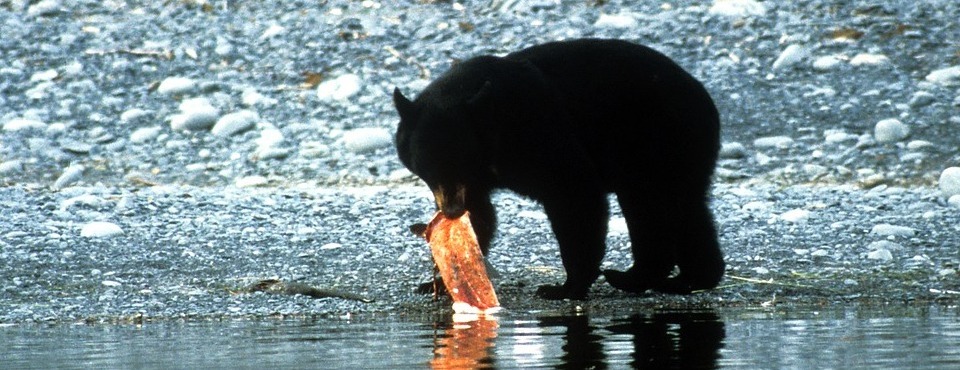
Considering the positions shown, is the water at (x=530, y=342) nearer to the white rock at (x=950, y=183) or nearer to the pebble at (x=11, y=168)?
the white rock at (x=950, y=183)

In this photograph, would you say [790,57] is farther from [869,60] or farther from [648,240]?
[648,240]

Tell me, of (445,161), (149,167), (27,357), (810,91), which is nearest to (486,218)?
(445,161)

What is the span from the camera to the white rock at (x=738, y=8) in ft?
47.3

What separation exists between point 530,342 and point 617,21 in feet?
30.5

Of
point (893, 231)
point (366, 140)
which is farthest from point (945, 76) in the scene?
point (366, 140)

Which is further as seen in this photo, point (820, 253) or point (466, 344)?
point (820, 253)

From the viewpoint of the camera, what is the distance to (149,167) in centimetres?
1180

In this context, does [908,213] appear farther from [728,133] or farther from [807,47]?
[807,47]

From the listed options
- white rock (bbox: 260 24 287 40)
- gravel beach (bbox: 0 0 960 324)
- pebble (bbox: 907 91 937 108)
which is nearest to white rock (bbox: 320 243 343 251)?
gravel beach (bbox: 0 0 960 324)

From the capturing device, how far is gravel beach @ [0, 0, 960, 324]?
7.45 meters

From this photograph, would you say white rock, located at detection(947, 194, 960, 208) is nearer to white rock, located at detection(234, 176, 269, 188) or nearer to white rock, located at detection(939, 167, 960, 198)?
white rock, located at detection(939, 167, 960, 198)

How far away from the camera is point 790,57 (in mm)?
13375

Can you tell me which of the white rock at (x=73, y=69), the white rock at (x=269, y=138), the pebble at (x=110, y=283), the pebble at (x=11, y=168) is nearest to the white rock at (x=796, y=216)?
the pebble at (x=110, y=283)

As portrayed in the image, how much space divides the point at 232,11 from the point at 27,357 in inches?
420
